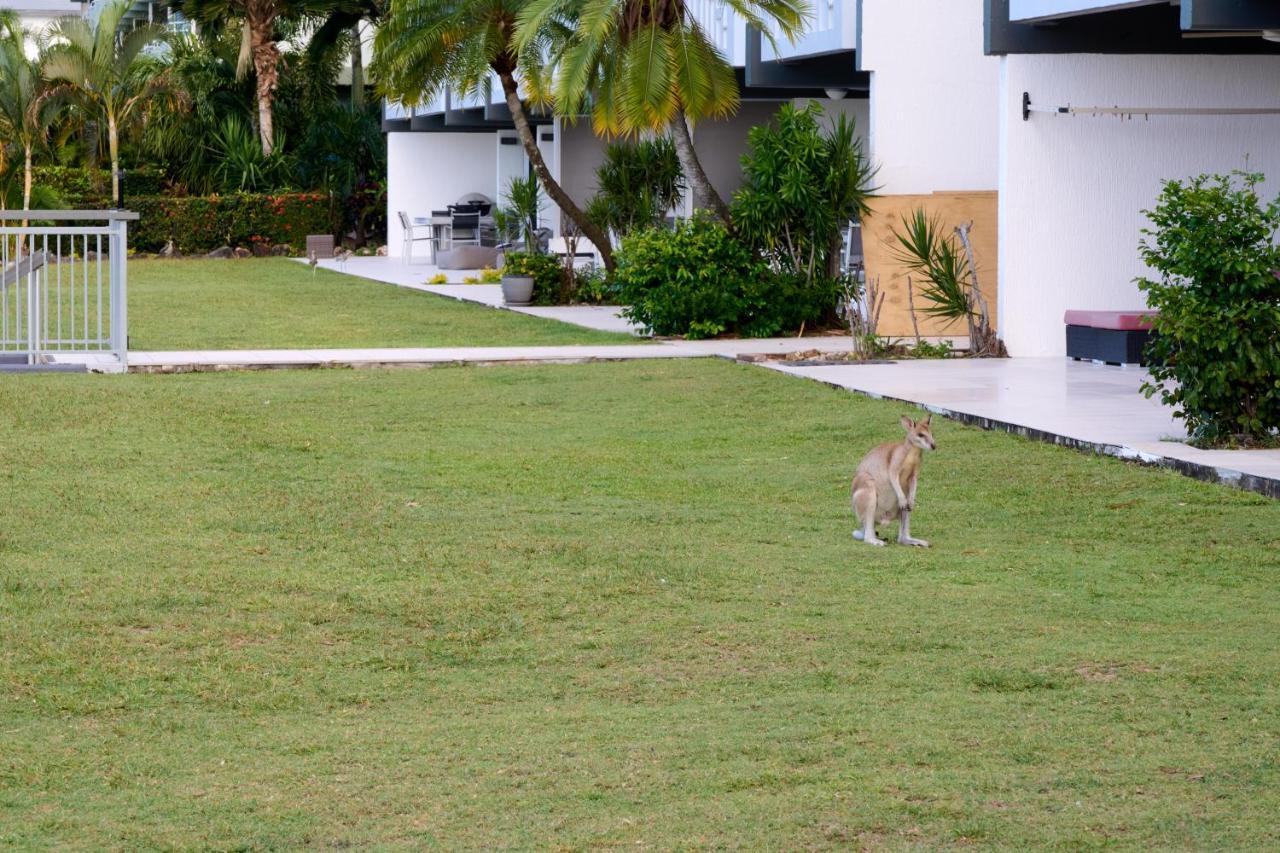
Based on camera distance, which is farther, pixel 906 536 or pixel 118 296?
pixel 118 296

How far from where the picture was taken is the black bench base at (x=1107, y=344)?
16094 millimetres

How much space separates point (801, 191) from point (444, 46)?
6.12 meters

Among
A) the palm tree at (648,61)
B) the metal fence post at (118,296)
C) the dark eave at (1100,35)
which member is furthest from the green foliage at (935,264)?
the metal fence post at (118,296)

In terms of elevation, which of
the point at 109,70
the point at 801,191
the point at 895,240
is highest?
the point at 109,70

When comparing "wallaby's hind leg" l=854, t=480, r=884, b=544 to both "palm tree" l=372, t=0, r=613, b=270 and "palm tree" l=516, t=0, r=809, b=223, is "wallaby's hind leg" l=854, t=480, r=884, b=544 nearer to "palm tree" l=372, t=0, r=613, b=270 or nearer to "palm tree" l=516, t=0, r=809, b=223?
"palm tree" l=516, t=0, r=809, b=223

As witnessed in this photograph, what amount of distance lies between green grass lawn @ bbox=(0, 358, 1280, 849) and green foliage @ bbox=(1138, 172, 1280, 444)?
777 millimetres

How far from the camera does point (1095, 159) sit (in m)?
17.1

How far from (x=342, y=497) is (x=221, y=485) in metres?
0.80

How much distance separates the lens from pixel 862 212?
1950cm

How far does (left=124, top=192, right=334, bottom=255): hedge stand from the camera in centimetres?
4181

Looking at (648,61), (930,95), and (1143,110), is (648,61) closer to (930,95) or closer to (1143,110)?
(930,95)

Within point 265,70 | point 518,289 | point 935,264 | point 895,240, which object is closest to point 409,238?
point 265,70

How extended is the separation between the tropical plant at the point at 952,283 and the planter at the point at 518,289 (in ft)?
25.5

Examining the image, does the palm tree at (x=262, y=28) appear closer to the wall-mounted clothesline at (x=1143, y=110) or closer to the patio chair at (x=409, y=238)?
the patio chair at (x=409, y=238)
